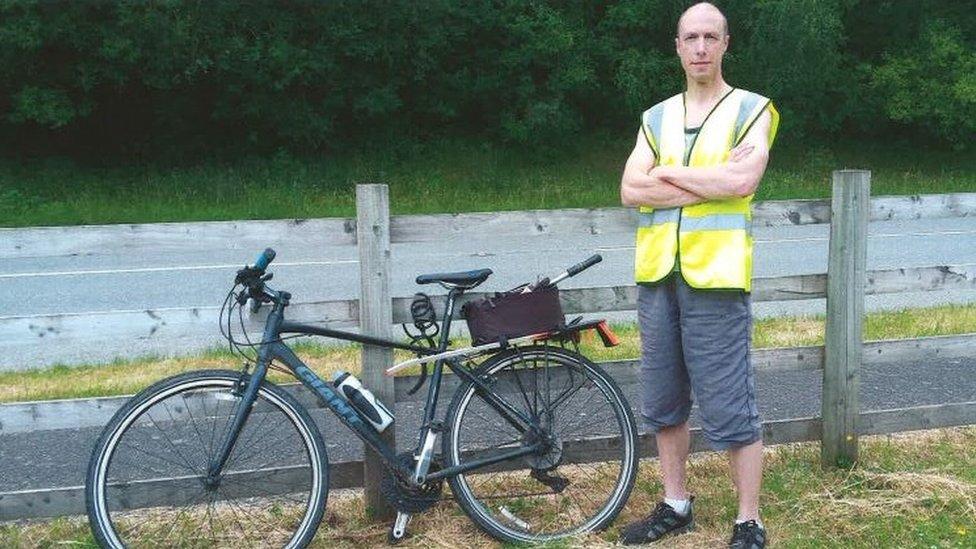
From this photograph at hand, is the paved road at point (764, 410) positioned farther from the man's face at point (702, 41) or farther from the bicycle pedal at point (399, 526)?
the man's face at point (702, 41)

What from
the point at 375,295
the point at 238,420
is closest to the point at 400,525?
the point at 238,420

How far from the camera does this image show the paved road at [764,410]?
5.25m

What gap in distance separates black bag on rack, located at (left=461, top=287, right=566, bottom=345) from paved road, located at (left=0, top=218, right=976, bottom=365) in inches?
153

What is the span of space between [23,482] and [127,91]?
61.4ft

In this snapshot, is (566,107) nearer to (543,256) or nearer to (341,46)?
(341,46)

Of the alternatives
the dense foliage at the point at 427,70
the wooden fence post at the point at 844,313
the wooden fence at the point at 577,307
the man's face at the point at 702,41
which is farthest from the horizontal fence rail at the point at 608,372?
the dense foliage at the point at 427,70

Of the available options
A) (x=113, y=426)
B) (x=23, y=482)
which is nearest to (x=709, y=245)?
(x=113, y=426)

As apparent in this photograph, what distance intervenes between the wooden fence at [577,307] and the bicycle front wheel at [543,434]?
0.15m

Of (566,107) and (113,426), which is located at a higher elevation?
(566,107)

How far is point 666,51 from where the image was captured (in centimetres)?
2667

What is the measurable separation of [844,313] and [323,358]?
3.44 m

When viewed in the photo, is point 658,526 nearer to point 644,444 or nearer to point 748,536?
point 748,536

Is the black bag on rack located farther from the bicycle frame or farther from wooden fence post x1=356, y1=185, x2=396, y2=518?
wooden fence post x1=356, y1=185, x2=396, y2=518

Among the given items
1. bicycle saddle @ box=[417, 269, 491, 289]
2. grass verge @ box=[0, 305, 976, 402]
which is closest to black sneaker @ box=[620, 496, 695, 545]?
bicycle saddle @ box=[417, 269, 491, 289]
